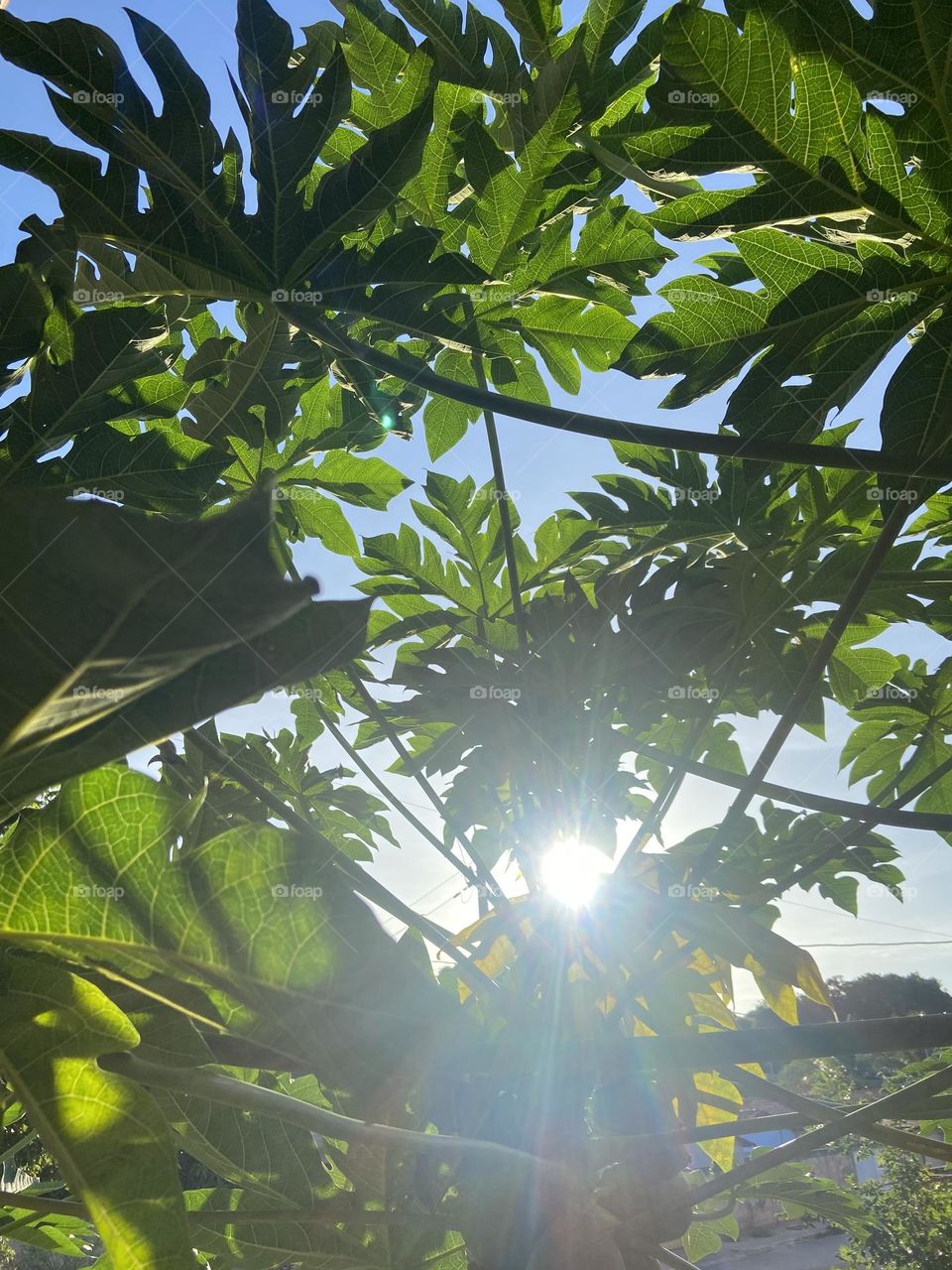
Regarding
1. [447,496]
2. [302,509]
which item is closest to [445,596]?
[447,496]

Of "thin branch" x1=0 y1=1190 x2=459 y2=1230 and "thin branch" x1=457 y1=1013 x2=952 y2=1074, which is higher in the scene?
"thin branch" x1=457 y1=1013 x2=952 y2=1074

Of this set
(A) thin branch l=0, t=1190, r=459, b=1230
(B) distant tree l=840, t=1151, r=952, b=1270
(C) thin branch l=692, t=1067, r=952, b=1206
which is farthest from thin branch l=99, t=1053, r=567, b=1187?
(B) distant tree l=840, t=1151, r=952, b=1270

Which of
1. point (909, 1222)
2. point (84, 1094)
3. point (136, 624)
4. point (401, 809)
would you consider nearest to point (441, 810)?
point (401, 809)

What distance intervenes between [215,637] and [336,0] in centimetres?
136

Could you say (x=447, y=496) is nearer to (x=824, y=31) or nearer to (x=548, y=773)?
(x=548, y=773)

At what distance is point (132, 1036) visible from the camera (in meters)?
0.54

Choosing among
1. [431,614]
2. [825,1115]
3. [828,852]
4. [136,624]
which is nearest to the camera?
[136,624]

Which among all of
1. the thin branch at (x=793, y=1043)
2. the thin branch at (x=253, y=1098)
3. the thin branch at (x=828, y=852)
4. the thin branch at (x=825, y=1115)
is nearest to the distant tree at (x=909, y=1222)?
the thin branch at (x=828, y=852)

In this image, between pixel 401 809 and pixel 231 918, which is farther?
pixel 401 809

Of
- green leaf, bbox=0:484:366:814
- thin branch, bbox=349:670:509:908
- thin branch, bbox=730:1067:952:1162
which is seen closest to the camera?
green leaf, bbox=0:484:366:814

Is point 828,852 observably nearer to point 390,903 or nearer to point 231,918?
point 390,903

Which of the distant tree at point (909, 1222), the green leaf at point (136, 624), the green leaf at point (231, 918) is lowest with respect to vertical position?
the distant tree at point (909, 1222)

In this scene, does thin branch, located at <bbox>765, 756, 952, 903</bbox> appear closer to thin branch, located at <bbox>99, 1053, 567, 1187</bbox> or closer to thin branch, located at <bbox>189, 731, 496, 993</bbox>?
thin branch, located at <bbox>189, 731, 496, 993</bbox>

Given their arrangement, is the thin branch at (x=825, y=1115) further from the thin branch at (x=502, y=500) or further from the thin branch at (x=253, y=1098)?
the thin branch at (x=502, y=500)
